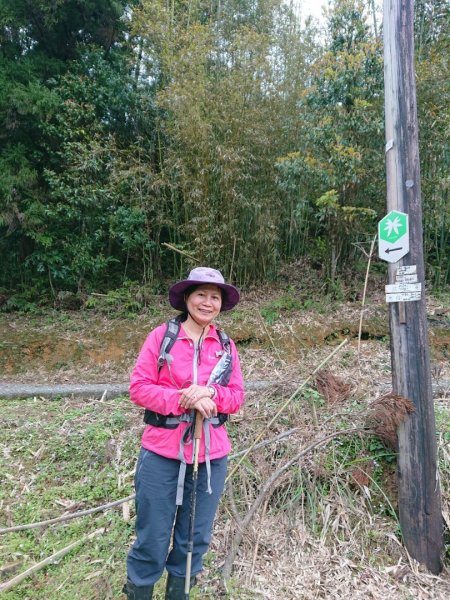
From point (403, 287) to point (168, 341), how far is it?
1541mm

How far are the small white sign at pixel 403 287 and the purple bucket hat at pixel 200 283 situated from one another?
42.8 inches

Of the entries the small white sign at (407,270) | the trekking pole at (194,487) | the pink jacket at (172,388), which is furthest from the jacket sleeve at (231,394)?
the small white sign at (407,270)

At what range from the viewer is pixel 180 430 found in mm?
1772

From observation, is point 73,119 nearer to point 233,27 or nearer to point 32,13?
point 32,13

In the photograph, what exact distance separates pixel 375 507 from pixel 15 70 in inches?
336

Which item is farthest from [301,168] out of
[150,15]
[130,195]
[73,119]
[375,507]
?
[375,507]

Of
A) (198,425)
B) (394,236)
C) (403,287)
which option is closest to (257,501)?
(198,425)

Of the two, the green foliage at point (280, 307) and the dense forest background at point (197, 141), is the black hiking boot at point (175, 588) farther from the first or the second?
the dense forest background at point (197, 141)

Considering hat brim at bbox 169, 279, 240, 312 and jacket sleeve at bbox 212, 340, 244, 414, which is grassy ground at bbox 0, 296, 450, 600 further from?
hat brim at bbox 169, 279, 240, 312

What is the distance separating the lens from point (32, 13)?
716 cm

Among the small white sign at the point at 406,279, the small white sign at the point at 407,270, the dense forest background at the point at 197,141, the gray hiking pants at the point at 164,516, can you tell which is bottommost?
the gray hiking pants at the point at 164,516

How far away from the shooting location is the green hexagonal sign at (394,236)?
246 cm

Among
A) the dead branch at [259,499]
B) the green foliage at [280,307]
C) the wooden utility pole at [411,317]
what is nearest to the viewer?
the dead branch at [259,499]

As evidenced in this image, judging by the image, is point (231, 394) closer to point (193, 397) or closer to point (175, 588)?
point (193, 397)
